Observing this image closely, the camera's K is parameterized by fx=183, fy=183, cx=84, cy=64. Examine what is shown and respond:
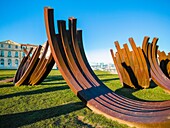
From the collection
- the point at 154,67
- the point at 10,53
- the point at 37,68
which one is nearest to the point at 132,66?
the point at 154,67

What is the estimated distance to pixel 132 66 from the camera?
10.1m

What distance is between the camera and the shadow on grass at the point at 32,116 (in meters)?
4.04

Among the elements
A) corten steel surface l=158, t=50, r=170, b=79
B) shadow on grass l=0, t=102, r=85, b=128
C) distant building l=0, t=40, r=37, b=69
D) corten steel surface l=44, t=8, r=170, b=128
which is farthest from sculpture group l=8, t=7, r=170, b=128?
distant building l=0, t=40, r=37, b=69

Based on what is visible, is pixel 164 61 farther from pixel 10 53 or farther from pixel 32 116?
pixel 10 53

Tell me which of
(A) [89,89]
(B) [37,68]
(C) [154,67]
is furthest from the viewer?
(C) [154,67]

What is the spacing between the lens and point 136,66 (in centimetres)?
1002

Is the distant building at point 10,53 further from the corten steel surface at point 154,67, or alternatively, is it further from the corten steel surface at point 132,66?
the corten steel surface at point 154,67

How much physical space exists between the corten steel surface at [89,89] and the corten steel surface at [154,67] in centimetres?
446

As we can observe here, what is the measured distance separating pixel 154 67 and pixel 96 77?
5.24 metres

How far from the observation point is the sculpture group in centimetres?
432

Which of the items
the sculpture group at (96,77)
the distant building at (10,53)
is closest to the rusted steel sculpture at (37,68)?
the sculpture group at (96,77)

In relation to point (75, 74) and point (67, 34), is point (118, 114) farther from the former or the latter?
point (67, 34)

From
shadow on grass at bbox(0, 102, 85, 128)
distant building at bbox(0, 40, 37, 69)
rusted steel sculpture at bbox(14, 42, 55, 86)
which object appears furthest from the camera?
distant building at bbox(0, 40, 37, 69)

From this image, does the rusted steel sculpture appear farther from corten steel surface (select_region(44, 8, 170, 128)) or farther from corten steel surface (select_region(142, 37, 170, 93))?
corten steel surface (select_region(142, 37, 170, 93))
